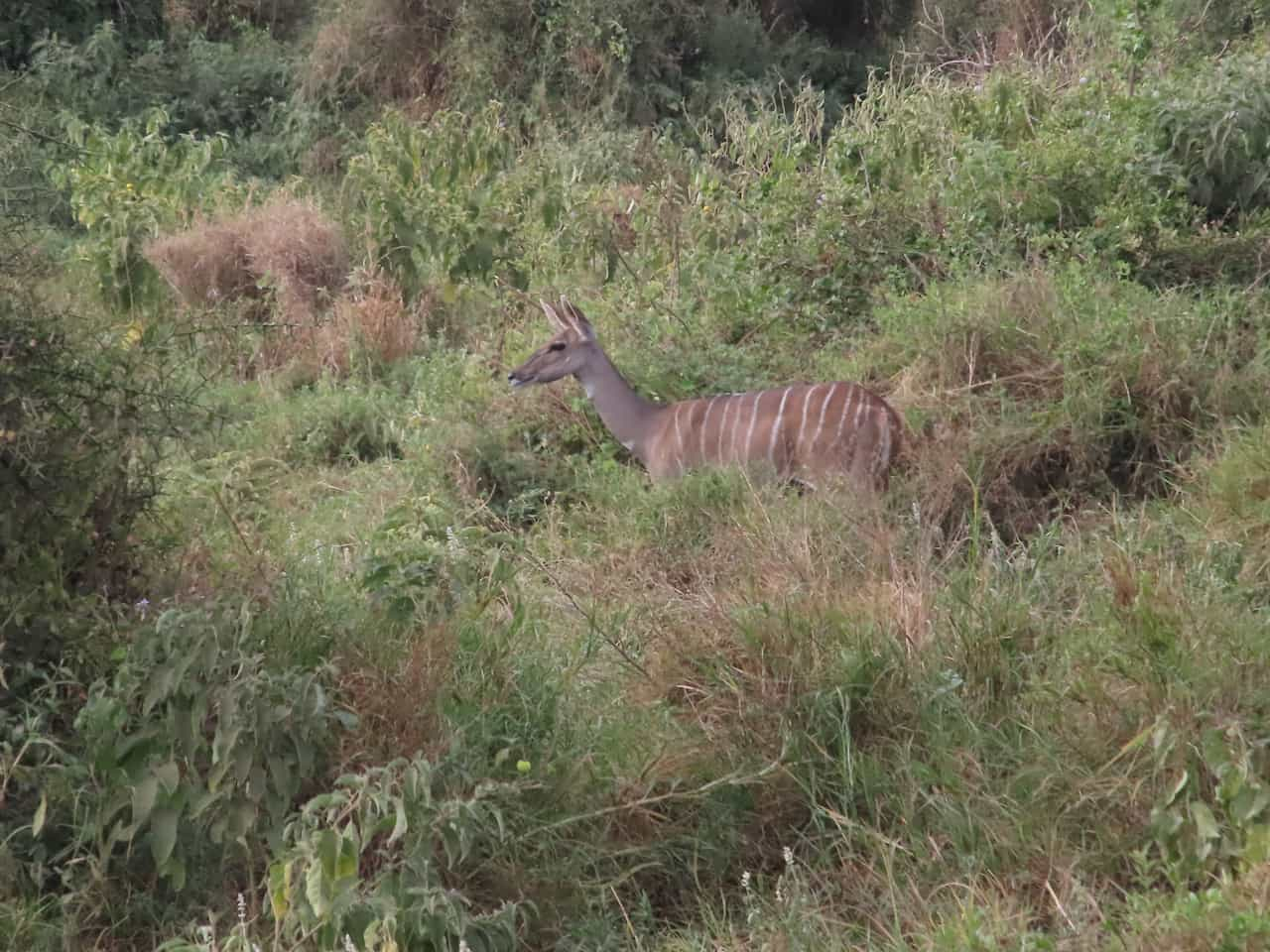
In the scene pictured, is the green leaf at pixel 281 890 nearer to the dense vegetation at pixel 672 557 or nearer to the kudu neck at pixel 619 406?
the dense vegetation at pixel 672 557

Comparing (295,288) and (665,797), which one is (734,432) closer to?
(665,797)

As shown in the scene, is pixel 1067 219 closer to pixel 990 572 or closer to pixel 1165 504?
pixel 1165 504

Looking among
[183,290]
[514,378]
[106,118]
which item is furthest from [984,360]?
[106,118]

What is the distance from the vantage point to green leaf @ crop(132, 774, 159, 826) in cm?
334

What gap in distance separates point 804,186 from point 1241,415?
9.27 feet

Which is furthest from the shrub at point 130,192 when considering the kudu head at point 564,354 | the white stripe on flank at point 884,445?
the white stripe on flank at point 884,445

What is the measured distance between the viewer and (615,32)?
519 inches

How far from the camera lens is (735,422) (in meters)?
6.12

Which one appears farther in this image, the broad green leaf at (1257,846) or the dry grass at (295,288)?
the dry grass at (295,288)

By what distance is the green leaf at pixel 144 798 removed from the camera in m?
3.34

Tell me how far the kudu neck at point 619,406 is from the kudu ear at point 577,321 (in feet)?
0.26

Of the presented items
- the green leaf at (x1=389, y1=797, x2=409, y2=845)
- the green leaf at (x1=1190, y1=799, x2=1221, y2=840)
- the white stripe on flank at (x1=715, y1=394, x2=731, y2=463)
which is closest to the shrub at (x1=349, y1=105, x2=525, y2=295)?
the white stripe on flank at (x1=715, y1=394, x2=731, y2=463)

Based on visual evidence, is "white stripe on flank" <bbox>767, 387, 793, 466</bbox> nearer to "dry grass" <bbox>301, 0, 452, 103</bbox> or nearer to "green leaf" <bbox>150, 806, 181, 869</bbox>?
"green leaf" <bbox>150, 806, 181, 869</bbox>

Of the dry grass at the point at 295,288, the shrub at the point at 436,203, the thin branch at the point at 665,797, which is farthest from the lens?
the dry grass at the point at 295,288
